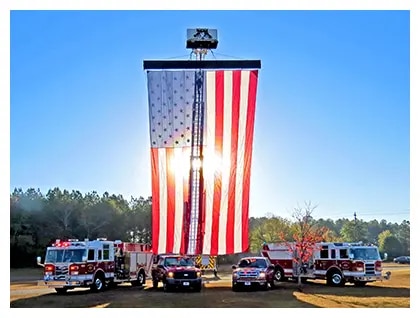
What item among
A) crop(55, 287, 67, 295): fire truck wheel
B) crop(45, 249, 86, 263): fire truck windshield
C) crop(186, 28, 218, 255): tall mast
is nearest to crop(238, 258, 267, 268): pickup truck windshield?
crop(186, 28, 218, 255): tall mast

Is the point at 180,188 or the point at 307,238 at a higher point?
the point at 180,188

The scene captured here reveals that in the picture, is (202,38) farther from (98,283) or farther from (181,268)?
(98,283)

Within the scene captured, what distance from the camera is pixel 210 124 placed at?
17234 millimetres

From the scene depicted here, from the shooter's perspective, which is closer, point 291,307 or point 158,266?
point 291,307

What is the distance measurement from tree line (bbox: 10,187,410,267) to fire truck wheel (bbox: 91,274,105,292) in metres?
11.8

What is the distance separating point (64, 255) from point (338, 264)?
9.04 meters

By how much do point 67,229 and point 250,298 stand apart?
18.3 meters

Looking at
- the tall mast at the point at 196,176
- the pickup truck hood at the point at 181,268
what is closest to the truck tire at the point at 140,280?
the pickup truck hood at the point at 181,268

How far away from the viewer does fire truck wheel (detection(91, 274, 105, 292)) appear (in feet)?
60.7

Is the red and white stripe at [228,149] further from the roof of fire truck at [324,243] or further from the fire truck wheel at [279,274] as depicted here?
the fire truck wheel at [279,274]

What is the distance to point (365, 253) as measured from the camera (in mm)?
20688
